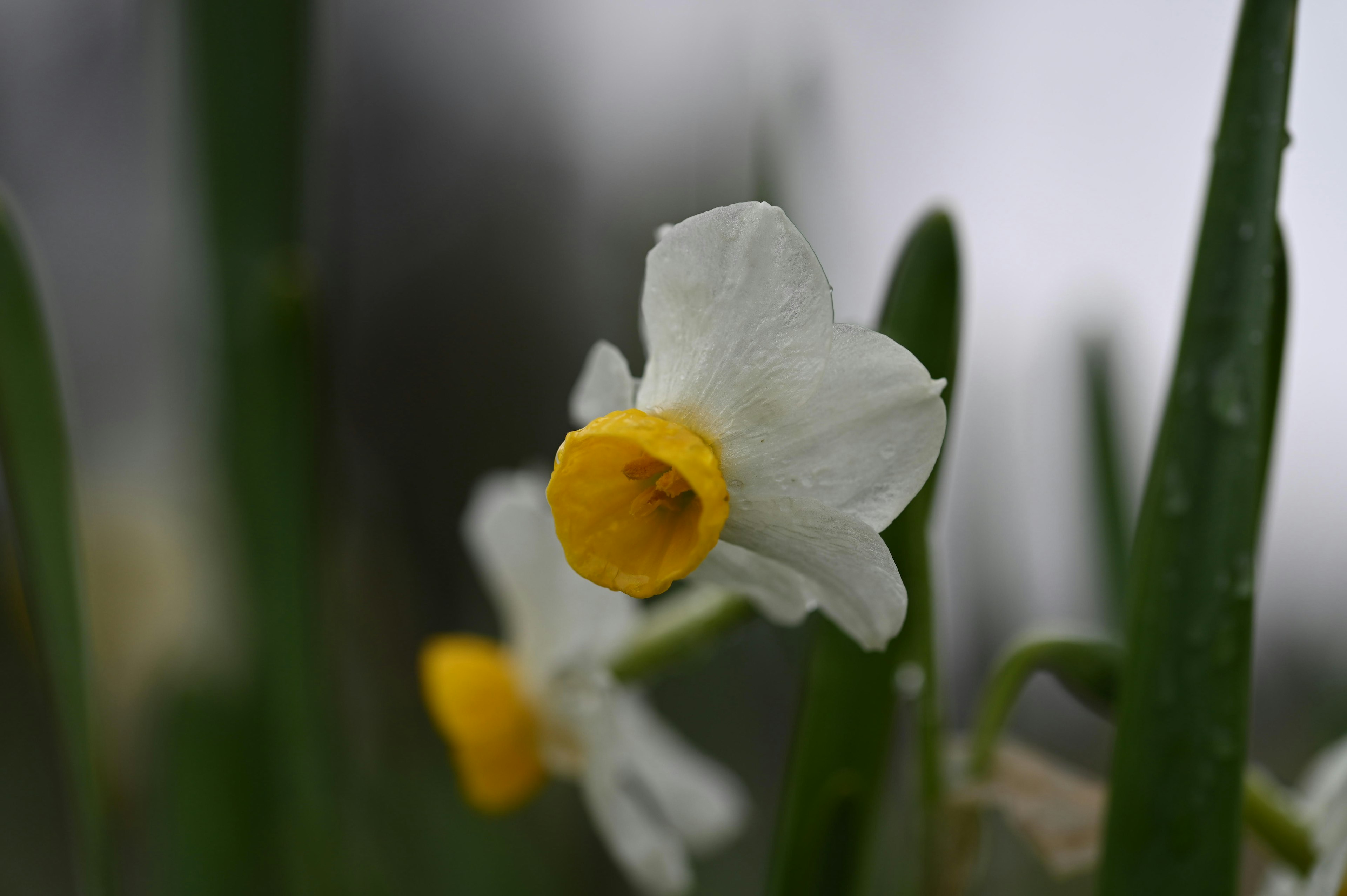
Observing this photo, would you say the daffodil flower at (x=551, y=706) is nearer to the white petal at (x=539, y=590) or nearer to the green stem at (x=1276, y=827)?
the white petal at (x=539, y=590)

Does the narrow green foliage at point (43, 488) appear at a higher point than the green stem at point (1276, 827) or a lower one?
higher

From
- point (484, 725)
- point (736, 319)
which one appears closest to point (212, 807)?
point (484, 725)

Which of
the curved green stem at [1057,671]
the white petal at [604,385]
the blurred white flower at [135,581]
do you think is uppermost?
the white petal at [604,385]

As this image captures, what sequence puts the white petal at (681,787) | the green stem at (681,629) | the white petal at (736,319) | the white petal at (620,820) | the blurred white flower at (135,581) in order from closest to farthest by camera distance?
1. the white petal at (736,319)
2. the green stem at (681,629)
3. the white petal at (620,820)
4. the white petal at (681,787)
5. the blurred white flower at (135,581)

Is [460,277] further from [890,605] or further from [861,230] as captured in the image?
[890,605]

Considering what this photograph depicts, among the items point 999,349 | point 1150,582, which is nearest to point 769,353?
point 1150,582

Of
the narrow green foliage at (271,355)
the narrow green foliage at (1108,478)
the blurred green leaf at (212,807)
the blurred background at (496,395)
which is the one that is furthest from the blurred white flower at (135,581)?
the narrow green foliage at (1108,478)

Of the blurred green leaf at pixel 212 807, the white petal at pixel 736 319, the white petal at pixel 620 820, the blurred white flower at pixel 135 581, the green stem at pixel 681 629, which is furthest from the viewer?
the blurred white flower at pixel 135 581

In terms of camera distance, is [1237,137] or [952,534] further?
[952,534]

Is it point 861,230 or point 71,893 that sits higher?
point 861,230
